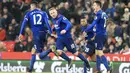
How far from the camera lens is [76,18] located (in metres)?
22.7

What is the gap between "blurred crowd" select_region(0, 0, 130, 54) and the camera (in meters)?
20.9

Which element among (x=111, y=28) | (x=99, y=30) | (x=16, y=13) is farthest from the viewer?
(x=16, y=13)

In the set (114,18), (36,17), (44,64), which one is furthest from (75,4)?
(36,17)

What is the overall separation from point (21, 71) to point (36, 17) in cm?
352

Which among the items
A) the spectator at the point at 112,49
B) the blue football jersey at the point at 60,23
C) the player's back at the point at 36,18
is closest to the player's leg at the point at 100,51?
the blue football jersey at the point at 60,23

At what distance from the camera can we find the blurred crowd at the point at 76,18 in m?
20.9

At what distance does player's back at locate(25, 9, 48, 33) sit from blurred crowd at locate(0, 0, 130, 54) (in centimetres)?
419

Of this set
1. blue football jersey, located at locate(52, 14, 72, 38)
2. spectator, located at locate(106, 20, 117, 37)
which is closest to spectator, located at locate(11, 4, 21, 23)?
spectator, located at locate(106, 20, 117, 37)

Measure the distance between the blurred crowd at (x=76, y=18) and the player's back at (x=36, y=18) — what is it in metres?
4.19

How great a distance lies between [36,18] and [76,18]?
6.49 metres

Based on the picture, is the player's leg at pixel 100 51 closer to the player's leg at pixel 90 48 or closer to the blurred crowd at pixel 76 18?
the player's leg at pixel 90 48

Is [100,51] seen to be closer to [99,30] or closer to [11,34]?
[99,30]

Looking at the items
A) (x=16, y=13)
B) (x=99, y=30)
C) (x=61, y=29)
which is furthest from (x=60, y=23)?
(x=16, y=13)

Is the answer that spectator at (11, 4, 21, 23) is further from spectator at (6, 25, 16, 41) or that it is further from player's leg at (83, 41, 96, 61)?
player's leg at (83, 41, 96, 61)
